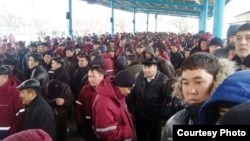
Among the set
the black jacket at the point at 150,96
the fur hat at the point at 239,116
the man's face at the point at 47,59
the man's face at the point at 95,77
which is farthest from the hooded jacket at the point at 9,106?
the fur hat at the point at 239,116

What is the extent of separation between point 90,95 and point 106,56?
2.88 m

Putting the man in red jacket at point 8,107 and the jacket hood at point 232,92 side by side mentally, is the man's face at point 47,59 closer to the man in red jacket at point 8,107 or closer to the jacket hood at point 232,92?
the man in red jacket at point 8,107

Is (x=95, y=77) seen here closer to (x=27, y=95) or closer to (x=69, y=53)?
(x=27, y=95)

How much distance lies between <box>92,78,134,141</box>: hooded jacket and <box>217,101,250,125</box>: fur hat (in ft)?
8.31

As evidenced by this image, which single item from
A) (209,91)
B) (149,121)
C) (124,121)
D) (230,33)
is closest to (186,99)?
(209,91)

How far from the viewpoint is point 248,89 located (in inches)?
38.4

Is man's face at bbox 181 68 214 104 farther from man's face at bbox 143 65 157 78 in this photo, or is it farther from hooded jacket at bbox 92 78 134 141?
man's face at bbox 143 65 157 78

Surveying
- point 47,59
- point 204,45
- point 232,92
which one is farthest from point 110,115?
point 47,59

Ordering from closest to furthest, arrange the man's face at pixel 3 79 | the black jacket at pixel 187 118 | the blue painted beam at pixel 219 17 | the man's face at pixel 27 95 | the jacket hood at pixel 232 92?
the jacket hood at pixel 232 92
the black jacket at pixel 187 118
the man's face at pixel 27 95
the man's face at pixel 3 79
the blue painted beam at pixel 219 17

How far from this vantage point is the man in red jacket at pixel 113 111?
3363 millimetres

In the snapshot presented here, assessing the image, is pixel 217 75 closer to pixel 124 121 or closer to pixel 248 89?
pixel 248 89

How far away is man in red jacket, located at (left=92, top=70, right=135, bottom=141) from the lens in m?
3.36

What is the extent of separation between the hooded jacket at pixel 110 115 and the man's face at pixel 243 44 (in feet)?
4.82

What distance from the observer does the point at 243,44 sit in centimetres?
330
